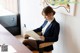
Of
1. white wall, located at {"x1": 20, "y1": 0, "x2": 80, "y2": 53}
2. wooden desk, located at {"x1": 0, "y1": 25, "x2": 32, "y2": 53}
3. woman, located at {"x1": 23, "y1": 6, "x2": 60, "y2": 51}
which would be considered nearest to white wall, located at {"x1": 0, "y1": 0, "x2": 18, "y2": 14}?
white wall, located at {"x1": 20, "y1": 0, "x2": 80, "y2": 53}

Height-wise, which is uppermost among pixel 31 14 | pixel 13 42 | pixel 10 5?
pixel 10 5

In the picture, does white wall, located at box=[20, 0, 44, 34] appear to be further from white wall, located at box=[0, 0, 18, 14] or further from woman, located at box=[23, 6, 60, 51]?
woman, located at box=[23, 6, 60, 51]

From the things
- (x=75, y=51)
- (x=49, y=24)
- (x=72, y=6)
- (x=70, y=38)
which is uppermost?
(x=72, y=6)

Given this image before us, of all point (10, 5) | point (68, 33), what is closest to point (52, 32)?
point (68, 33)

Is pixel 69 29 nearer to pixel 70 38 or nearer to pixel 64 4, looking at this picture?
pixel 70 38

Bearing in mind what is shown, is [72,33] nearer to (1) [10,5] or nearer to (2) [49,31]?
(2) [49,31]

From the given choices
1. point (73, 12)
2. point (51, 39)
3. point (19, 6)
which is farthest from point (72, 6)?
point (19, 6)

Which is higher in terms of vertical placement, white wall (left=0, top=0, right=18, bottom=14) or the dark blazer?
white wall (left=0, top=0, right=18, bottom=14)

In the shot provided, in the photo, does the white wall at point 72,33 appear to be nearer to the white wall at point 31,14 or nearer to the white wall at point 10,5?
the white wall at point 31,14

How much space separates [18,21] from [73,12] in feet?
8.28

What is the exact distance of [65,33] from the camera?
258cm

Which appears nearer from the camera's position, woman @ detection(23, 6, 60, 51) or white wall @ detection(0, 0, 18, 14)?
woman @ detection(23, 6, 60, 51)

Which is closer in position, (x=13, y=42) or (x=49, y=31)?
(x=13, y=42)

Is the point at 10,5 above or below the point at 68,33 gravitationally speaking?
→ above
